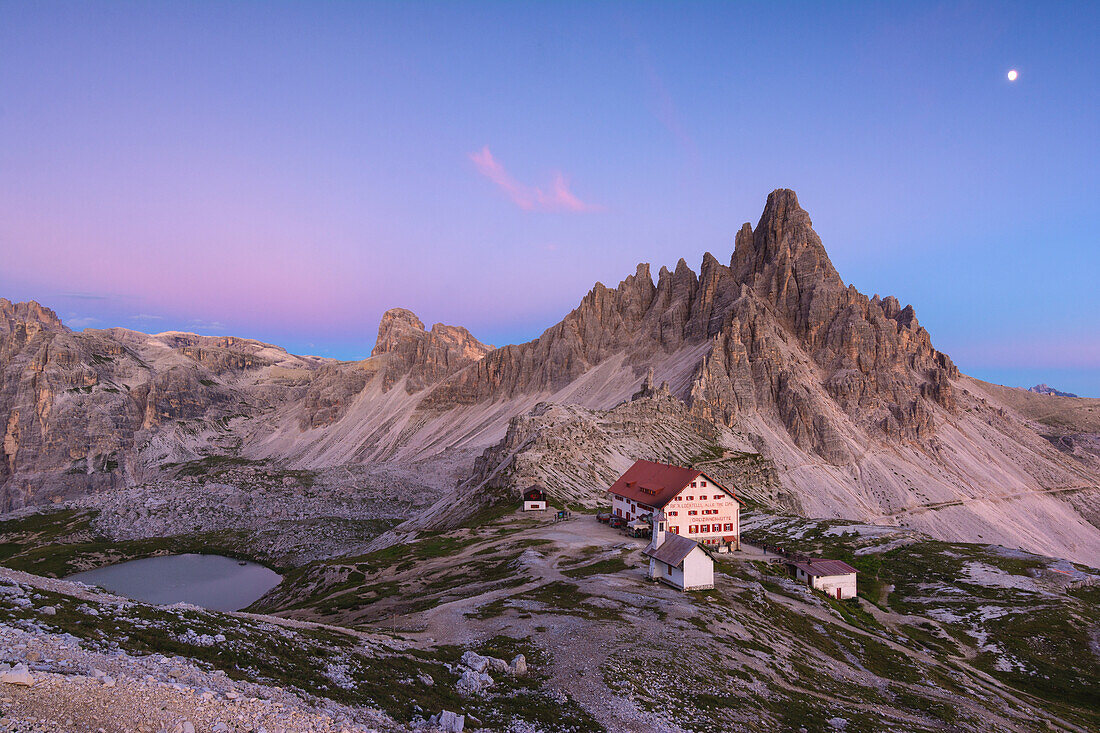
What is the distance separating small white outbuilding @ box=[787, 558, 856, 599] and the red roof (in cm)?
1103

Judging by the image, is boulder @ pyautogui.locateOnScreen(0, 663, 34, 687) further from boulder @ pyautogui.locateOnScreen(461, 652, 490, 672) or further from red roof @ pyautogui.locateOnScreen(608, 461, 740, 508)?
red roof @ pyautogui.locateOnScreen(608, 461, 740, 508)

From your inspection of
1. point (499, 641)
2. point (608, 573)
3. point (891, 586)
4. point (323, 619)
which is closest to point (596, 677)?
point (499, 641)

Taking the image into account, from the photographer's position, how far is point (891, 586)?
63844 mm

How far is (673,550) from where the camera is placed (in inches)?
1817

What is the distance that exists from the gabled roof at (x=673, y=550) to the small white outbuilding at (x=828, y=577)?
757 inches

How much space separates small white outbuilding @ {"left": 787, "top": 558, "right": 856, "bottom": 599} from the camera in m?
56.1

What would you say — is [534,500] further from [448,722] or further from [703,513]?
[448,722]

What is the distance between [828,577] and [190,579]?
105461 mm

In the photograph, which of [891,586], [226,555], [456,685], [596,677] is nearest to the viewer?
[456,685]

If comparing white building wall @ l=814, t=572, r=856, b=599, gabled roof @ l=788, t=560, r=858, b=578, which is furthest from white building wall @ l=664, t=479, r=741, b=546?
white building wall @ l=814, t=572, r=856, b=599

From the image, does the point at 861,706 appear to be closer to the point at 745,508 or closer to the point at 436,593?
the point at 436,593

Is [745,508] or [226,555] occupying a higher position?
[745,508]

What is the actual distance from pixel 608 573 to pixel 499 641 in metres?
19.5

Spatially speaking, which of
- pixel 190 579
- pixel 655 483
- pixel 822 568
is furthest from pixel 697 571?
pixel 190 579
